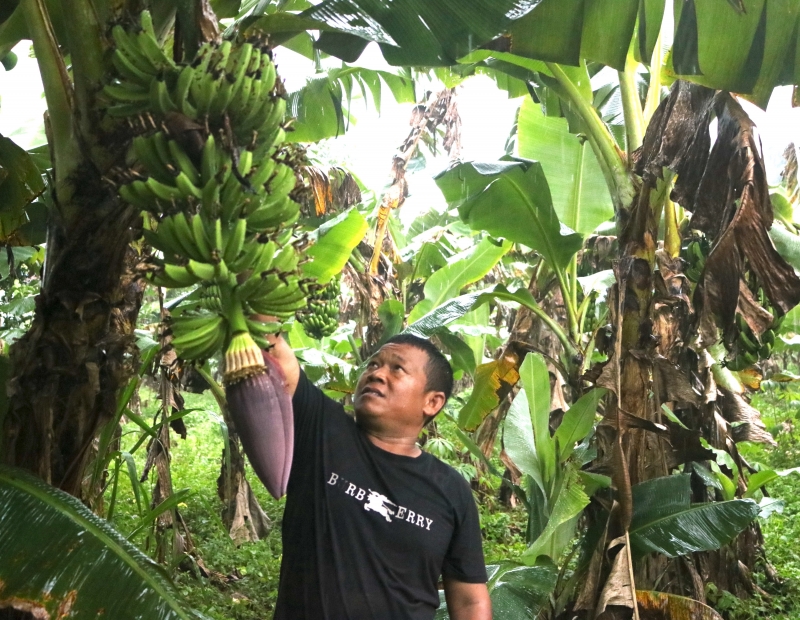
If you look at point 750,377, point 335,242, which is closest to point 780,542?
point 750,377

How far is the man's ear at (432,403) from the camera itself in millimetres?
1708

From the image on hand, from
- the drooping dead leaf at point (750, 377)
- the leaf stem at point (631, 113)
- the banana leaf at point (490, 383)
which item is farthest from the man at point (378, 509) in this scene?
the drooping dead leaf at point (750, 377)

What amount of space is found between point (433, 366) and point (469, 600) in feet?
1.79

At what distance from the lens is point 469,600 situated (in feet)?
5.41

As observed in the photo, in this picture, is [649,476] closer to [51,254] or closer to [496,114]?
[51,254]

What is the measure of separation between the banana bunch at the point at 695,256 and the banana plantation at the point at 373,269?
14 mm

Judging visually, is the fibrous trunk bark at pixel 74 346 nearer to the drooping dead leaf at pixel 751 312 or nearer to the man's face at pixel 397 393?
the man's face at pixel 397 393

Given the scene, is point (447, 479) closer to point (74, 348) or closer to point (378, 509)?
point (378, 509)

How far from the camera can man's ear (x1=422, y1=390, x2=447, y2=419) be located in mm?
1708

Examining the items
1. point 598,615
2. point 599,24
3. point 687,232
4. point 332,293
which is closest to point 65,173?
point 599,24

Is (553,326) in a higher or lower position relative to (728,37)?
lower

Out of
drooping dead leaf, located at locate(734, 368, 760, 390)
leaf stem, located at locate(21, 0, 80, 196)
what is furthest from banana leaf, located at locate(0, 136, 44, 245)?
drooping dead leaf, located at locate(734, 368, 760, 390)

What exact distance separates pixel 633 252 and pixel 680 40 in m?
0.75

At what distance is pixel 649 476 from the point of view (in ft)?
9.26
